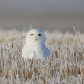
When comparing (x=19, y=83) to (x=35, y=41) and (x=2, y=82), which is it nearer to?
(x=2, y=82)

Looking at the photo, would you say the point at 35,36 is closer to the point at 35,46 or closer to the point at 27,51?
the point at 35,46

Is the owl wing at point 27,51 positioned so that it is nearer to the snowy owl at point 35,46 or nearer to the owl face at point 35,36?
the snowy owl at point 35,46

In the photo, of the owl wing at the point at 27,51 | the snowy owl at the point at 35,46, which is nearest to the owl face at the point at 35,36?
the snowy owl at the point at 35,46

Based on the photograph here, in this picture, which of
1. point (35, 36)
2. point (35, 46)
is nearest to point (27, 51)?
point (35, 46)

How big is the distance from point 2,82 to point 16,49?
8.06ft

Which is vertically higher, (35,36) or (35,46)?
(35,36)

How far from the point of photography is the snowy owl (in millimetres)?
3822

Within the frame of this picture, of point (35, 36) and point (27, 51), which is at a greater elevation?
point (35, 36)

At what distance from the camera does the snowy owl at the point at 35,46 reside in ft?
12.5

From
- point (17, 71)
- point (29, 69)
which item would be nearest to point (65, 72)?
point (29, 69)

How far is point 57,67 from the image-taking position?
11.4 ft

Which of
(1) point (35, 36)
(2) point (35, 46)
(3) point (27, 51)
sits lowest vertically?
(3) point (27, 51)

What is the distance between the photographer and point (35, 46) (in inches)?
151

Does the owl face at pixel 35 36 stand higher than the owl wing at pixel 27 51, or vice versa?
the owl face at pixel 35 36
